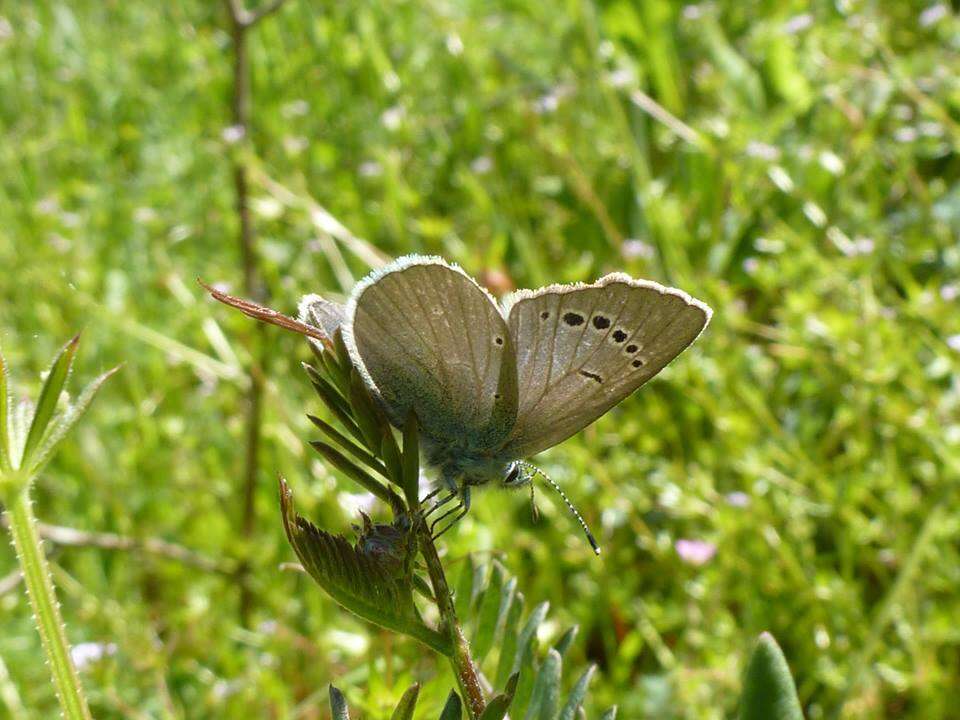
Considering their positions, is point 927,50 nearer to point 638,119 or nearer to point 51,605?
point 638,119

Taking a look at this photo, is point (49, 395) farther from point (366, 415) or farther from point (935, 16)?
point (935, 16)

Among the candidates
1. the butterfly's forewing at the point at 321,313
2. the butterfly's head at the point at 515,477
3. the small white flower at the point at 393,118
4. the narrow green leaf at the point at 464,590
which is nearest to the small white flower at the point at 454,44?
the small white flower at the point at 393,118

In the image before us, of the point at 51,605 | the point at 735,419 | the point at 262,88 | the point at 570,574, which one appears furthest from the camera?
the point at 262,88

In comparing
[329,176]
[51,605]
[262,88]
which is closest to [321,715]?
[51,605]

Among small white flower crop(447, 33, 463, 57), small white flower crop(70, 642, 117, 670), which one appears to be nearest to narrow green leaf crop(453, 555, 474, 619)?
small white flower crop(70, 642, 117, 670)

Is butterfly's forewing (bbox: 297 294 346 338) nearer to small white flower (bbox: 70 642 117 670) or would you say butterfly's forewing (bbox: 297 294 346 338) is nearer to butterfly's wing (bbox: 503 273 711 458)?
butterfly's wing (bbox: 503 273 711 458)
